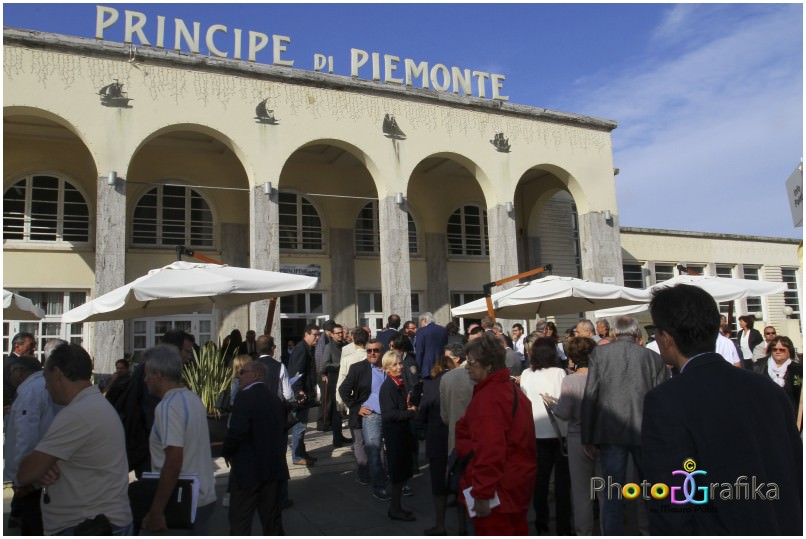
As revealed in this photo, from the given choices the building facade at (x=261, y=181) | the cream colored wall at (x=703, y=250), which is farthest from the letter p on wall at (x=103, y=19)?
the cream colored wall at (x=703, y=250)

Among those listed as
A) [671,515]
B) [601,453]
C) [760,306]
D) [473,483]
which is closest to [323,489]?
[601,453]

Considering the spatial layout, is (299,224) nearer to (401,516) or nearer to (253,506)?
(401,516)

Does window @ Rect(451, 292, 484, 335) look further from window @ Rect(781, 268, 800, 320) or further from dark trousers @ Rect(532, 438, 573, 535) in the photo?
window @ Rect(781, 268, 800, 320)

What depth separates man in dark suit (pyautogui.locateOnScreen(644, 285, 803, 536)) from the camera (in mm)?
2176

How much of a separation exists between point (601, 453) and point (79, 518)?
397 cm

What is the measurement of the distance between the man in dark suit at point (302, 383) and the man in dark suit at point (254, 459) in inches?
149

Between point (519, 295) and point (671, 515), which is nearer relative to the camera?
point (671, 515)

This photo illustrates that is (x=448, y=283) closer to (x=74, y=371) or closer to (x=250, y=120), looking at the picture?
(x=250, y=120)

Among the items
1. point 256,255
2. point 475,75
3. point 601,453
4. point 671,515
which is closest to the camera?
point 671,515

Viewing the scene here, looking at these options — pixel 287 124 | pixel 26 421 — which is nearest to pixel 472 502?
pixel 26 421

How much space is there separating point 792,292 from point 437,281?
18.4 meters

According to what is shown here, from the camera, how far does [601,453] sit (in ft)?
17.4

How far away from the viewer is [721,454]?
222cm

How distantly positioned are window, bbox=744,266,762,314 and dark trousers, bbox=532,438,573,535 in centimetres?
2319
